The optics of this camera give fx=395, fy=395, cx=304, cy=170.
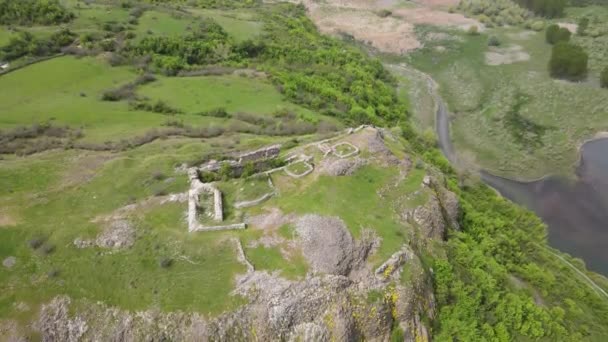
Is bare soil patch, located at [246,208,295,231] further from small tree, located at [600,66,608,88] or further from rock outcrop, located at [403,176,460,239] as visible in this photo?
small tree, located at [600,66,608,88]

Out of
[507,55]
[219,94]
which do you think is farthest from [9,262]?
[507,55]

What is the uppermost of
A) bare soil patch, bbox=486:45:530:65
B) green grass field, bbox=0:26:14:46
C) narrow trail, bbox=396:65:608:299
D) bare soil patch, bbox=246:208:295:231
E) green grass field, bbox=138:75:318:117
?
green grass field, bbox=0:26:14:46

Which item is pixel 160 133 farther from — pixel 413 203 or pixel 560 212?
pixel 560 212

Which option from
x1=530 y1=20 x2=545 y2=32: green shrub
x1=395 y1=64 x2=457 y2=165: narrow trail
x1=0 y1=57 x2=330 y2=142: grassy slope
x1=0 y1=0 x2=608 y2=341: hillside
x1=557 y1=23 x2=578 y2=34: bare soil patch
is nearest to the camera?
x1=0 y1=0 x2=608 y2=341: hillside

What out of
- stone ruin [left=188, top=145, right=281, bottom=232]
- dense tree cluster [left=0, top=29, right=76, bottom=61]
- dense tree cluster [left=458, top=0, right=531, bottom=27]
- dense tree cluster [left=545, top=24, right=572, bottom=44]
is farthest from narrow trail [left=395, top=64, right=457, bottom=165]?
dense tree cluster [left=0, top=29, right=76, bottom=61]

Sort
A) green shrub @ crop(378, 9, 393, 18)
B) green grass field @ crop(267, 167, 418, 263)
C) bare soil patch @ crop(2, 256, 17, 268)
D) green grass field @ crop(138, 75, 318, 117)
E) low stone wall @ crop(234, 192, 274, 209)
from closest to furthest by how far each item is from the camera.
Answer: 1. bare soil patch @ crop(2, 256, 17, 268)
2. green grass field @ crop(267, 167, 418, 263)
3. low stone wall @ crop(234, 192, 274, 209)
4. green grass field @ crop(138, 75, 318, 117)
5. green shrub @ crop(378, 9, 393, 18)

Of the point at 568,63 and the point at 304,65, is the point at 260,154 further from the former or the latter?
the point at 568,63
